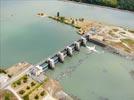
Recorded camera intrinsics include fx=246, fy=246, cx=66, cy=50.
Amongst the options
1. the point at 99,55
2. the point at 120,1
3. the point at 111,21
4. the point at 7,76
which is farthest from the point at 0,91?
Result: the point at 120,1

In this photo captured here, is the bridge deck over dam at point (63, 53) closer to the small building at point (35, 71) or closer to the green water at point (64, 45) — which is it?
the small building at point (35, 71)

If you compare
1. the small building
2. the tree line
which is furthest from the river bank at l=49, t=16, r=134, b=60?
the small building

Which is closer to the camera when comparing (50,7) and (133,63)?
(133,63)

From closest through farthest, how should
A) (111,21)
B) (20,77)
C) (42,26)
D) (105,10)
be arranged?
(20,77) → (42,26) → (111,21) → (105,10)

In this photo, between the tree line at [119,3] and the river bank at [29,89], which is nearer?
A: the river bank at [29,89]

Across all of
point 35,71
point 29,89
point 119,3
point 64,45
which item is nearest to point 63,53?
point 64,45

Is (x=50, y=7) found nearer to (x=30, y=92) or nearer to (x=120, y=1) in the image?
(x=120, y=1)

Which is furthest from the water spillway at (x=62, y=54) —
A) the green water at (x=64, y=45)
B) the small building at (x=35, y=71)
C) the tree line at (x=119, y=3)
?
the tree line at (x=119, y=3)

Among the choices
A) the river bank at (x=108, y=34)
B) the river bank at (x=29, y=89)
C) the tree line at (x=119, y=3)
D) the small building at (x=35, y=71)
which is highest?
the tree line at (x=119, y=3)
